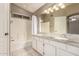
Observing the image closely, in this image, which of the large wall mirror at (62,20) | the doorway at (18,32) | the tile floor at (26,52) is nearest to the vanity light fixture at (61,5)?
the large wall mirror at (62,20)

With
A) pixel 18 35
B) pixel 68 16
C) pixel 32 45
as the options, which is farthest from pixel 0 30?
pixel 68 16

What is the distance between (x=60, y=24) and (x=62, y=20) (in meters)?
0.08

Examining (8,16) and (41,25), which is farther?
(41,25)

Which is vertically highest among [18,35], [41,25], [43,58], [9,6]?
[9,6]

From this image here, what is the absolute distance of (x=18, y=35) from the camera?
6.15 ft

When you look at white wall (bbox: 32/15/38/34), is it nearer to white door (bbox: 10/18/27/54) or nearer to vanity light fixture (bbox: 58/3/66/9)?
white door (bbox: 10/18/27/54)

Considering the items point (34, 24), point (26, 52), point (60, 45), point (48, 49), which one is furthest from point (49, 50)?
point (34, 24)

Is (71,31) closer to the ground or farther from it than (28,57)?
farther from it

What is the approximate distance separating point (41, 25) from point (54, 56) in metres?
0.64

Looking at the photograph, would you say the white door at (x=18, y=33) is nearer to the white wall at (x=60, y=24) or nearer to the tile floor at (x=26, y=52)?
the tile floor at (x=26, y=52)

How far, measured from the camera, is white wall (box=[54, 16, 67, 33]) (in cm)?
177

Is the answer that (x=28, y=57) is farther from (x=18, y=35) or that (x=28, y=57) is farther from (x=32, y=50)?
(x=18, y=35)

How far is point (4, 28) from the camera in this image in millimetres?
1872

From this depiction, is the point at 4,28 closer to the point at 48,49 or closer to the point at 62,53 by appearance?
the point at 48,49
